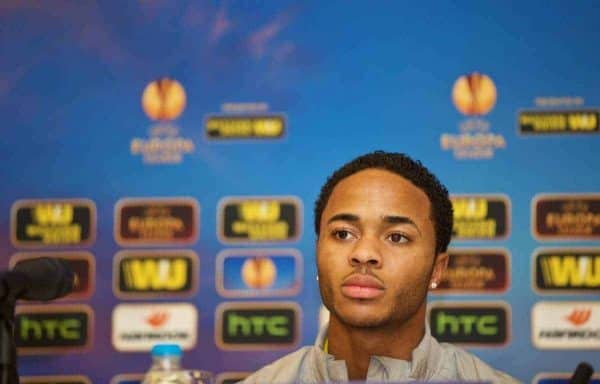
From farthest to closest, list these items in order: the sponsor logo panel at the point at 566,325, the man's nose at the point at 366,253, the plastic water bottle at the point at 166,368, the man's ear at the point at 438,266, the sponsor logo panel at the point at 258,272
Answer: the sponsor logo panel at the point at 258,272, the sponsor logo panel at the point at 566,325, the man's ear at the point at 438,266, the man's nose at the point at 366,253, the plastic water bottle at the point at 166,368

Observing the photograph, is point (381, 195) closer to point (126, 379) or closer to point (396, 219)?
point (396, 219)

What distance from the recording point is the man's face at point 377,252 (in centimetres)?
243

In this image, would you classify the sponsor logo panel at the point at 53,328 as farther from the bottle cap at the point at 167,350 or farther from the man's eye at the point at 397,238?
the bottle cap at the point at 167,350

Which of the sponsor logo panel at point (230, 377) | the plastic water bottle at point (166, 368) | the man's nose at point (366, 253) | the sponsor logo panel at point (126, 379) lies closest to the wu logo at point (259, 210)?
the sponsor logo panel at point (230, 377)

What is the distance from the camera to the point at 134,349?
11.1 ft

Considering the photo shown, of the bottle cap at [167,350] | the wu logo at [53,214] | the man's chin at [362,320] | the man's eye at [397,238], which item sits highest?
the wu logo at [53,214]

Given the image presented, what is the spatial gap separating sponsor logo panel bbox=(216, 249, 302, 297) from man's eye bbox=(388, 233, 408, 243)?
952 millimetres

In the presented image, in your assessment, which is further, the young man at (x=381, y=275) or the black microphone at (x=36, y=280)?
the young man at (x=381, y=275)

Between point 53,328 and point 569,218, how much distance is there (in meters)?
1.65

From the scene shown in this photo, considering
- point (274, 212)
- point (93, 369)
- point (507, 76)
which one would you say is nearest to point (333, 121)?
point (274, 212)

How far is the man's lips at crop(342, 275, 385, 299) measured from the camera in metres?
2.42

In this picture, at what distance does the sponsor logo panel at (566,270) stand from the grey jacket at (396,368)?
29.8 inches

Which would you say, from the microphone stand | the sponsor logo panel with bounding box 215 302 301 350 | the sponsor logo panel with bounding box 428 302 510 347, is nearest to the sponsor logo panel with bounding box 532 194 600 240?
the sponsor logo panel with bounding box 428 302 510 347

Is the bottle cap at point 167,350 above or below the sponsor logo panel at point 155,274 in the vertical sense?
below
